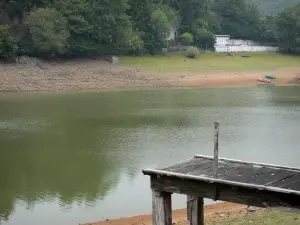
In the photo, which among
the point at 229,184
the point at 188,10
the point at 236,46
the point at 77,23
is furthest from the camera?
the point at 236,46

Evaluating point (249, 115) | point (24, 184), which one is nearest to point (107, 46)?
point (249, 115)

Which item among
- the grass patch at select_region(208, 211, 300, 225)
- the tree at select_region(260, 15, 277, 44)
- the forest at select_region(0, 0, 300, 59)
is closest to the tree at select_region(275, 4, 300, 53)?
the forest at select_region(0, 0, 300, 59)

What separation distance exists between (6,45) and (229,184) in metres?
42.3

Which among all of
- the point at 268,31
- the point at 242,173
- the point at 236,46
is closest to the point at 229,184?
the point at 242,173

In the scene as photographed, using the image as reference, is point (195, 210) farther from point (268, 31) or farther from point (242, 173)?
point (268, 31)

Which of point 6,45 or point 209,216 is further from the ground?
point 6,45

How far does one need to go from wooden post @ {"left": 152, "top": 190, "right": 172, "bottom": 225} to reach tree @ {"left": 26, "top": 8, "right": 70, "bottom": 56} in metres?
42.5

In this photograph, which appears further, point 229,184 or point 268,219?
point 268,219

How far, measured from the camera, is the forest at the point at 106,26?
4975 centimetres

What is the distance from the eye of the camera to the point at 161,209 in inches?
328

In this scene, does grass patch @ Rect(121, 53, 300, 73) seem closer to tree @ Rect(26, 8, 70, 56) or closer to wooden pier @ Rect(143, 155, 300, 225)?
tree @ Rect(26, 8, 70, 56)

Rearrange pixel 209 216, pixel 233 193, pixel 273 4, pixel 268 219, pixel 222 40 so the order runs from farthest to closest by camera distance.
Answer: pixel 273 4
pixel 222 40
pixel 209 216
pixel 268 219
pixel 233 193

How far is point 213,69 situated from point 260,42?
2594 centimetres

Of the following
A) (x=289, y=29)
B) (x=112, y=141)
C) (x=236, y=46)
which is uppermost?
(x=289, y=29)
